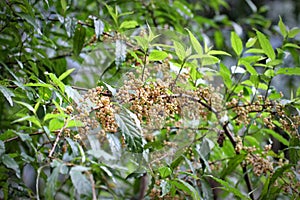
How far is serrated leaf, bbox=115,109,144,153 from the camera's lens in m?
0.58

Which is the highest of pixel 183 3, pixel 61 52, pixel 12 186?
pixel 183 3

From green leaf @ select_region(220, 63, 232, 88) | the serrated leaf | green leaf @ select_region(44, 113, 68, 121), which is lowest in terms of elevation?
the serrated leaf

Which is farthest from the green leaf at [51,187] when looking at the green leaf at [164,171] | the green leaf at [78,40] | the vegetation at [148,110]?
the green leaf at [78,40]

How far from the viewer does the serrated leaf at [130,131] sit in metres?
0.58

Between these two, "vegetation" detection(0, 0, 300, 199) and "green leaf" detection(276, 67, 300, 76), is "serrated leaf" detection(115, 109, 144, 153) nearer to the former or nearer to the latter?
"vegetation" detection(0, 0, 300, 199)

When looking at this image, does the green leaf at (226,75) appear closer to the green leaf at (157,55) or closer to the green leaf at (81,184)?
the green leaf at (157,55)

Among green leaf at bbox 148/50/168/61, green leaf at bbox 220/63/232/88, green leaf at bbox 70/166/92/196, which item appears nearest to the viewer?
green leaf at bbox 70/166/92/196

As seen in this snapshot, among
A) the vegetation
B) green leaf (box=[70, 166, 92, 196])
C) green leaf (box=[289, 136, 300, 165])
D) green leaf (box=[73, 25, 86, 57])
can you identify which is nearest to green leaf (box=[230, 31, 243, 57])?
the vegetation

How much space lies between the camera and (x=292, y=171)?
2.32 feet

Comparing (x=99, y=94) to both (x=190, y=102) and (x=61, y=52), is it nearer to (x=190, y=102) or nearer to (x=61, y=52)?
(x=190, y=102)

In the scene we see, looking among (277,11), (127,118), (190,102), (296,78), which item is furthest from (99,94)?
(277,11)

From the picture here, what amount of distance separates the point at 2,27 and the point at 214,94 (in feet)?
1.35

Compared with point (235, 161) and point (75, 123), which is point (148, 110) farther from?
point (235, 161)

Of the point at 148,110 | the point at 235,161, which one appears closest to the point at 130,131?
the point at 148,110
